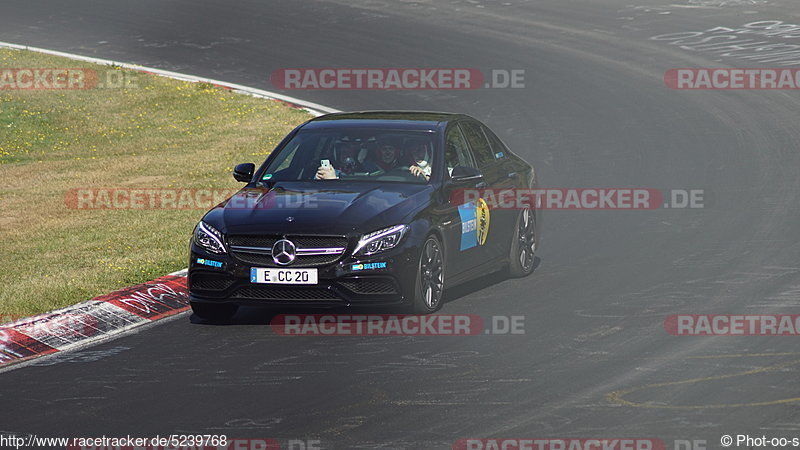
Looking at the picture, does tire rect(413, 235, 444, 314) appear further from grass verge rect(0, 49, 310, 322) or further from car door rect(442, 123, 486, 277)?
grass verge rect(0, 49, 310, 322)

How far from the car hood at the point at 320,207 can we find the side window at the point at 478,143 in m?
1.40

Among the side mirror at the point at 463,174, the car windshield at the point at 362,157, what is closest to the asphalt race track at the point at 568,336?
the side mirror at the point at 463,174

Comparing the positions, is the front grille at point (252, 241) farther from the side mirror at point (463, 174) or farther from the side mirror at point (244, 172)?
the side mirror at point (463, 174)

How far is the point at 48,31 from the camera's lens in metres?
33.4

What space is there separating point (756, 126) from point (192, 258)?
1403 cm

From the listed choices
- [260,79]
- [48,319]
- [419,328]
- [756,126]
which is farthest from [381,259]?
[260,79]

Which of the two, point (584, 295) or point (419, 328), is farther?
point (584, 295)

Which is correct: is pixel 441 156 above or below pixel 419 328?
above

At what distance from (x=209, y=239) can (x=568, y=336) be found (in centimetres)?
301

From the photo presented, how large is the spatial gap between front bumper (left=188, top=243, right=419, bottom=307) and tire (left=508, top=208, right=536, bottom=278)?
232cm

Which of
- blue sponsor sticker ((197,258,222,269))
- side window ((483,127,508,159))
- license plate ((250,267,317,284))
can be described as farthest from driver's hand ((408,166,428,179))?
blue sponsor sticker ((197,258,222,269))

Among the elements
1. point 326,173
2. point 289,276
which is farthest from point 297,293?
point 326,173

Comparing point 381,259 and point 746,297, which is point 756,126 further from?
point 381,259

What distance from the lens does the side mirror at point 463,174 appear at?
1239 centimetres
